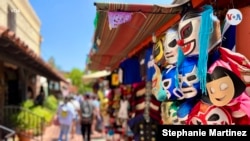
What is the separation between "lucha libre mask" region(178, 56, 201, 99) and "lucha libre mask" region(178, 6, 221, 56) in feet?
0.23

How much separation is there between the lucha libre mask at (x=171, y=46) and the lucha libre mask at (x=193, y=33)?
0.14 meters

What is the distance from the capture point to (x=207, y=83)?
9.65 feet

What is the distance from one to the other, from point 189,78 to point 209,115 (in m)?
0.31

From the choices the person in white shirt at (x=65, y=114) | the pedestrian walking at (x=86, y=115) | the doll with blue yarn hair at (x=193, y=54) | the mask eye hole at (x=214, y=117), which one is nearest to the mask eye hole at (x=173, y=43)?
the doll with blue yarn hair at (x=193, y=54)

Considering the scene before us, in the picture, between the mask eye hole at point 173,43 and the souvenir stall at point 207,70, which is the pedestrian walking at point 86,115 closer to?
the souvenir stall at point 207,70

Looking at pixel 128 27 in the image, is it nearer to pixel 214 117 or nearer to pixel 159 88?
pixel 159 88

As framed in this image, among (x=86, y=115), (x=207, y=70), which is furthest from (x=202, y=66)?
(x=86, y=115)

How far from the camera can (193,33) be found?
3.06m

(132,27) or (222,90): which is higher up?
(132,27)

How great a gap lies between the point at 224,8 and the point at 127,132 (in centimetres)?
448

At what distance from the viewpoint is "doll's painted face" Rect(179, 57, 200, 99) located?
119 inches

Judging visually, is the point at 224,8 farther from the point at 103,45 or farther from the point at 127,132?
the point at 127,132

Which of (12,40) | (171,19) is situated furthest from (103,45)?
(171,19)

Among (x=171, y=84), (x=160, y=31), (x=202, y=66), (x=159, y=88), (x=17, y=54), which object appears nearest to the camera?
(x=202, y=66)
